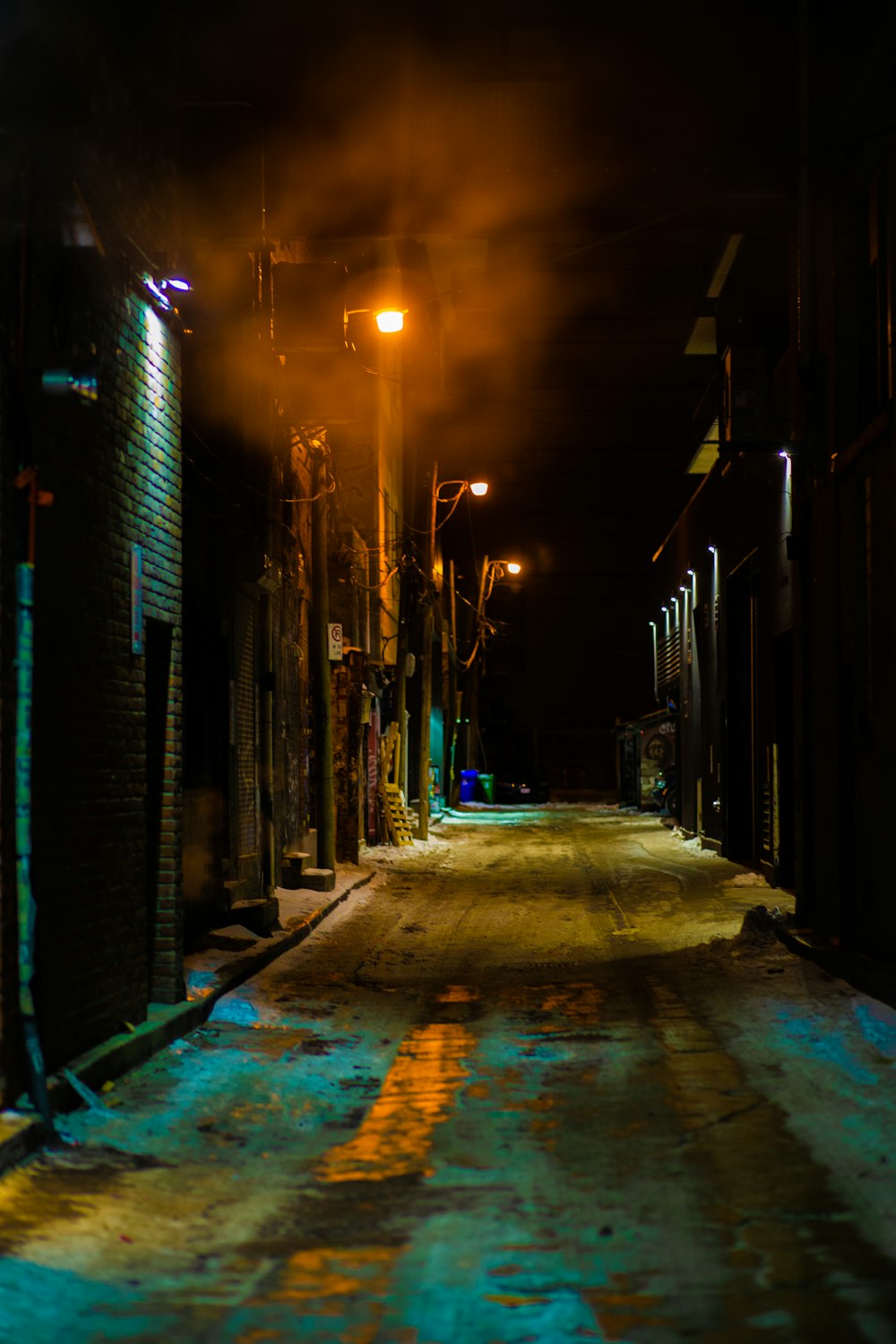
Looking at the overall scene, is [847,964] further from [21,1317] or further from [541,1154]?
[21,1317]

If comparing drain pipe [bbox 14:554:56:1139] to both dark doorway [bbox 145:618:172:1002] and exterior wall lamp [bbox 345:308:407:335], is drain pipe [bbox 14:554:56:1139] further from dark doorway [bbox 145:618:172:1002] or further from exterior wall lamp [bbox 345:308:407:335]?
exterior wall lamp [bbox 345:308:407:335]

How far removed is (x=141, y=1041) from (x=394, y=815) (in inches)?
772

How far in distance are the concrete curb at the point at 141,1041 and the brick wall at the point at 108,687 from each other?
0.49ft

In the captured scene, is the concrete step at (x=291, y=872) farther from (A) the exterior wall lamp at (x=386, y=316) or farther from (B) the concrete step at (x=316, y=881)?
(A) the exterior wall lamp at (x=386, y=316)

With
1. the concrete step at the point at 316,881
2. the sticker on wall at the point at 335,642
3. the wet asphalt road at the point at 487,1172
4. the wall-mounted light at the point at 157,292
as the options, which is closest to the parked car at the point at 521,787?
the sticker on wall at the point at 335,642

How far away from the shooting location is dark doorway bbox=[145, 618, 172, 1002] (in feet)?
31.2

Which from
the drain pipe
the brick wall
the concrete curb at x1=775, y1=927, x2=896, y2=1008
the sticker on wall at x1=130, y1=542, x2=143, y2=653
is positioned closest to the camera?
the drain pipe

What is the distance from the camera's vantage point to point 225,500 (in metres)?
14.5

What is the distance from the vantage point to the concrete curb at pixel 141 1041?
6.12 metres

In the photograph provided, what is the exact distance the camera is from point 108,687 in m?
8.16

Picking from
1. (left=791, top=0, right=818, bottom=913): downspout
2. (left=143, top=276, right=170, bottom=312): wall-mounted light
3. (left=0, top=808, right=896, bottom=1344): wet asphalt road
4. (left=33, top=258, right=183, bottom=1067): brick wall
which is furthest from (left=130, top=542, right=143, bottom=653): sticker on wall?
(left=791, top=0, right=818, bottom=913): downspout

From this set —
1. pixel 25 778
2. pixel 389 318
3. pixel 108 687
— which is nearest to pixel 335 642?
pixel 389 318

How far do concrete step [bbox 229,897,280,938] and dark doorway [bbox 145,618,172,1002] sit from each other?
3.88 meters

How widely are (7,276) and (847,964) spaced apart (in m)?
8.15
